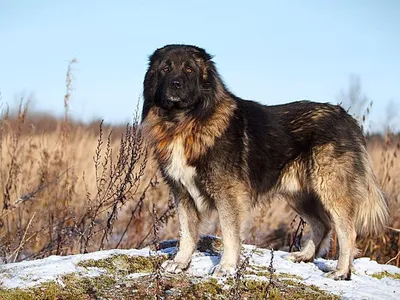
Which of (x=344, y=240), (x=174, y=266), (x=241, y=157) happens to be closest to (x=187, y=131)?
(x=241, y=157)

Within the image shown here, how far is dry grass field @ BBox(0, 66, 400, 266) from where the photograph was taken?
18.8ft

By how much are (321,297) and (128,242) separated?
395 cm

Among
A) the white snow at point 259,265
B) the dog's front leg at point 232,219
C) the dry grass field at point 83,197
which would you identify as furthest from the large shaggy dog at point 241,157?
the dry grass field at point 83,197

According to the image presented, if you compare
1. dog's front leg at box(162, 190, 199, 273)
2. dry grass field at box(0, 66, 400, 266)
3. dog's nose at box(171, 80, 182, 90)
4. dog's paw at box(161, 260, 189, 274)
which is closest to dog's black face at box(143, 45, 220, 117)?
dog's nose at box(171, 80, 182, 90)

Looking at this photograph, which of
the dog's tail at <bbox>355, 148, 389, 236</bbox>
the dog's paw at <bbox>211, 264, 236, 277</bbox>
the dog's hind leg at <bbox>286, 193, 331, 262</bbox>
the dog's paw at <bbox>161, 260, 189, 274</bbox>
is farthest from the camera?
the dog's hind leg at <bbox>286, 193, 331, 262</bbox>

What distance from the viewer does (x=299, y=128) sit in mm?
5285

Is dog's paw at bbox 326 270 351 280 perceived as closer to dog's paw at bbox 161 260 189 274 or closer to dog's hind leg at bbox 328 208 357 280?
dog's hind leg at bbox 328 208 357 280

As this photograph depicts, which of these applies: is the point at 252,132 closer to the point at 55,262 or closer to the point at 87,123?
the point at 55,262


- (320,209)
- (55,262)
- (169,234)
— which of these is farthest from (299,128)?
(169,234)

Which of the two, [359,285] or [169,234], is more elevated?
[359,285]

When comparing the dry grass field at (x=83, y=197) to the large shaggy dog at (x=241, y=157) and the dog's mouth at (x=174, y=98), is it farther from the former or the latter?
the dog's mouth at (x=174, y=98)

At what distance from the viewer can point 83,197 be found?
363 inches

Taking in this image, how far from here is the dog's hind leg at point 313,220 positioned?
5.51m

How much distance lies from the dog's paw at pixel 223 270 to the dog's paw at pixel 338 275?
89cm
